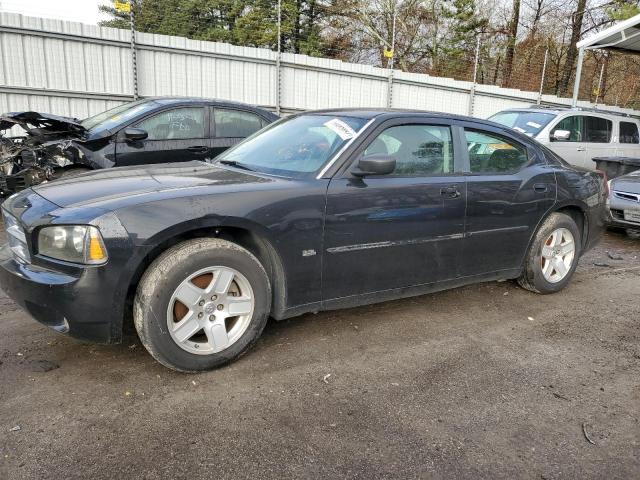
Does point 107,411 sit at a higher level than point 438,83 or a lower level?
lower

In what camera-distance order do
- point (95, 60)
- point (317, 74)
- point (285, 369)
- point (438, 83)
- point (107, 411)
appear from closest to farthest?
1. point (107, 411)
2. point (285, 369)
3. point (95, 60)
4. point (317, 74)
5. point (438, 83)

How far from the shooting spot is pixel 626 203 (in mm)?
6828

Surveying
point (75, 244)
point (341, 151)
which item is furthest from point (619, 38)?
point (75, 244)

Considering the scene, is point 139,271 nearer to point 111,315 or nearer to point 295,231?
point 111,315

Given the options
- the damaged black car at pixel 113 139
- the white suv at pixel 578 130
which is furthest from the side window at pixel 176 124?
the white suv at pixel 578 130

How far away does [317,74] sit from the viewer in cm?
1226

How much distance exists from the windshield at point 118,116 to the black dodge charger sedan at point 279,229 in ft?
9.25

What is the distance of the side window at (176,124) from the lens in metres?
6.20

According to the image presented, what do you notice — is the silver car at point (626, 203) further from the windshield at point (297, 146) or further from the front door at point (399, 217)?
Result: the windshield at point (297, 146)

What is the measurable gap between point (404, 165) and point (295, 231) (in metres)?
1.03

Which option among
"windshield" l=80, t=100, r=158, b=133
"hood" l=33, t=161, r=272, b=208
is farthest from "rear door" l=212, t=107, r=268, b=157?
"hood" l=33, t=161, r=272, b=208

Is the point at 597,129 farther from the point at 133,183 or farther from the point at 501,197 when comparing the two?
the point at 133,183

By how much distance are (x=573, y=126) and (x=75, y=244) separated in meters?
9.61

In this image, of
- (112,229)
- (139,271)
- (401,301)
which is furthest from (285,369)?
(401,301)
